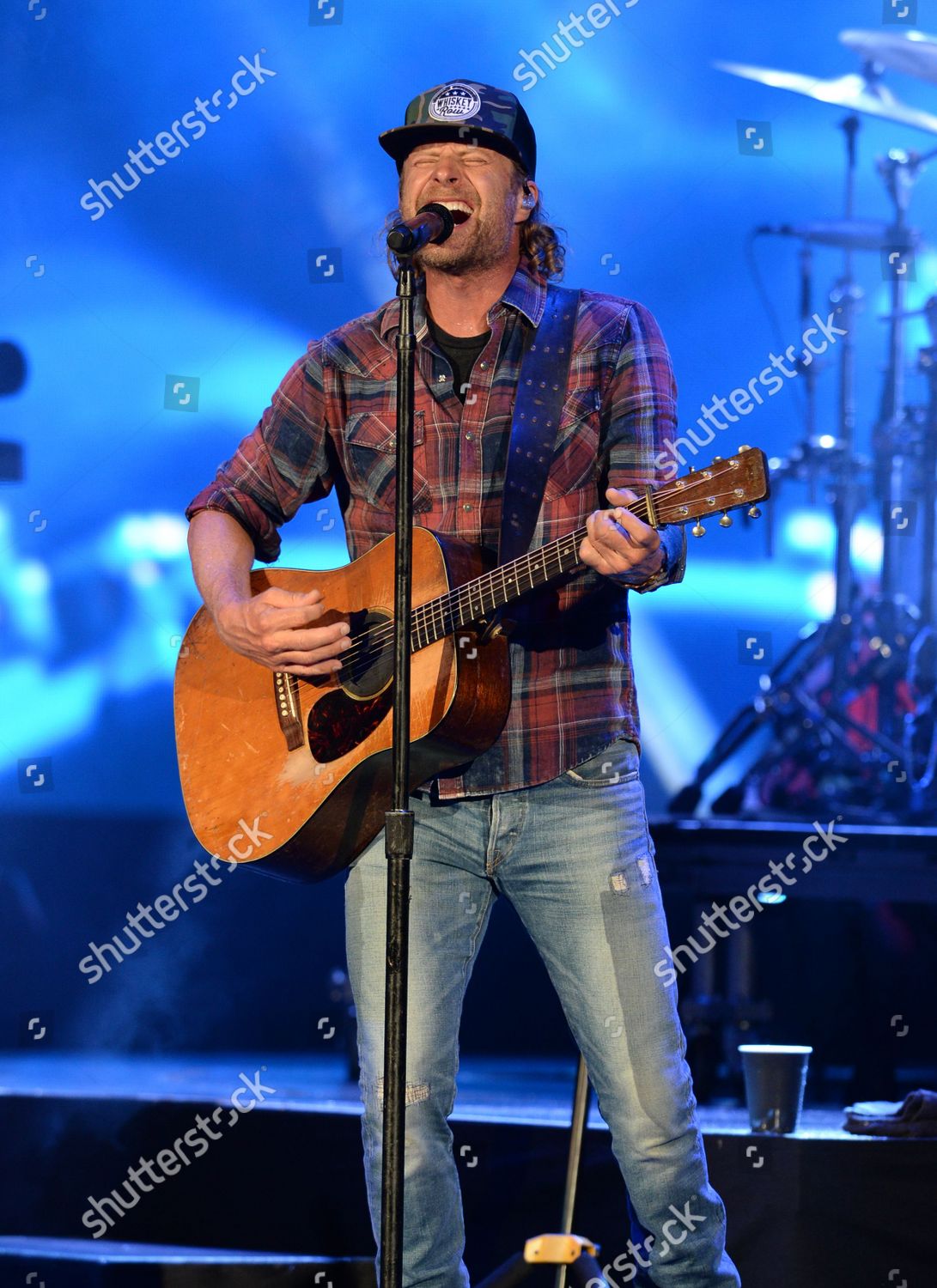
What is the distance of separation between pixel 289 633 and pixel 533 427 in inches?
22.8

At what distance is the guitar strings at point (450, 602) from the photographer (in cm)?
231

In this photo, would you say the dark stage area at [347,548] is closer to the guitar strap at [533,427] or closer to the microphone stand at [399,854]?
the guitar strap at [533,427]

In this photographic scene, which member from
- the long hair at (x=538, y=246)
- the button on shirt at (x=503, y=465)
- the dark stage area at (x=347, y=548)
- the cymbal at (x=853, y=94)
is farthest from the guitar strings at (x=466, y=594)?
the cymbal at (x=853, y=94)

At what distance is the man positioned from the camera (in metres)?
2.35

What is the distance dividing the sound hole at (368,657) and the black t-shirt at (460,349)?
497 mm

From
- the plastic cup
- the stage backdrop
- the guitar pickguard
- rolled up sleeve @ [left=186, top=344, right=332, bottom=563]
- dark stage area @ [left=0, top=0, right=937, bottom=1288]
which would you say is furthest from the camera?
the stage backdrop

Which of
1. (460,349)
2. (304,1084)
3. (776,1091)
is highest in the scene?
(460,349)

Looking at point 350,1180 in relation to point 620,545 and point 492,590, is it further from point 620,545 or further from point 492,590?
point 620,545

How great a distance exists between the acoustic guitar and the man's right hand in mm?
125

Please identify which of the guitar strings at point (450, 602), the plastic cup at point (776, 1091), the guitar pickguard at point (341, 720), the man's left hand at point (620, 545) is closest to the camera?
the man's left hand at point (620, 545)

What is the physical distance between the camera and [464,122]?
2.61m

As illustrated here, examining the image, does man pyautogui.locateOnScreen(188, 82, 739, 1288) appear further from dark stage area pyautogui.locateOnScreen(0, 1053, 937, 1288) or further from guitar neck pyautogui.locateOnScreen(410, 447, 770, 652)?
dark stage area pyautogui.locateOnScreen(0, 1053, 937, 1288)

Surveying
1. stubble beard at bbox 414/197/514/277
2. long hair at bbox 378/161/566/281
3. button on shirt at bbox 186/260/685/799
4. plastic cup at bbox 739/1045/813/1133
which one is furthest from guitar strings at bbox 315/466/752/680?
plastic cup at bbox 739/1045/813/1133

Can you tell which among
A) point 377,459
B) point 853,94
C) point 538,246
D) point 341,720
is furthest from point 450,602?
point 853,94
